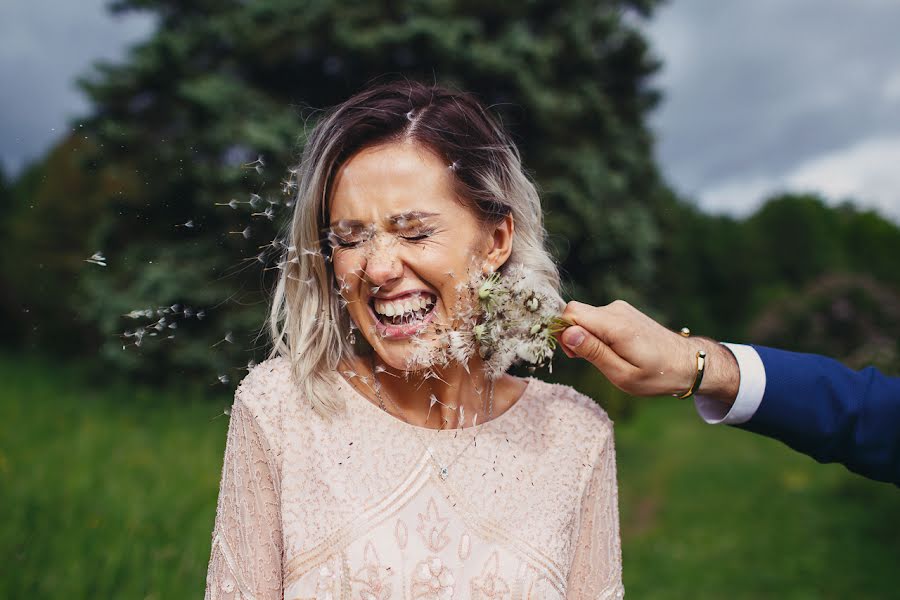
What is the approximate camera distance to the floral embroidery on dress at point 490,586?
1.88m

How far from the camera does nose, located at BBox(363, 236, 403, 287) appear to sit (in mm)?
1980

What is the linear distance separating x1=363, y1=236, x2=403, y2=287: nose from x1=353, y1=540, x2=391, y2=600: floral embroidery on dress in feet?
2.44

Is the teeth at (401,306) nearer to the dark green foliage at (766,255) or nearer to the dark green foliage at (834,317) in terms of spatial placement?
the dark green foliage at (834,317)

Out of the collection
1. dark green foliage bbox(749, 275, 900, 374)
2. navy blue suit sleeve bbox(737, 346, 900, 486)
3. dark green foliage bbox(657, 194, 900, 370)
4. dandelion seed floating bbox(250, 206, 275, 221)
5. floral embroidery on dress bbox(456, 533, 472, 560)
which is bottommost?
floral embroidery on dress bbox(456, 533, 472, 560)

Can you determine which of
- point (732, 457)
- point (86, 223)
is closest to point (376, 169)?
point (86, 223)

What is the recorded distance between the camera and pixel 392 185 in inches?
80.6

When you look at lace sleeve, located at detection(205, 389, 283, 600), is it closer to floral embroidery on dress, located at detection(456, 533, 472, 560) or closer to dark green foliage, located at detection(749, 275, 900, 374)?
floral embroidery on dress, located at detection(456, 533, 472, 560)

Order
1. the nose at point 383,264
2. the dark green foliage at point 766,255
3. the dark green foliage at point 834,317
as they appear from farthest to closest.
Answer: the dark green foliage at point 766,255 → the dark green foliage at point 834,317 → the nose at point 383,264

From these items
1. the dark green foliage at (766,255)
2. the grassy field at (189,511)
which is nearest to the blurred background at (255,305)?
the grassy field at (189,511)

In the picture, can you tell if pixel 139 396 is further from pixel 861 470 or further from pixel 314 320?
pixel 861 470

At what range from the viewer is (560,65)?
10.5m

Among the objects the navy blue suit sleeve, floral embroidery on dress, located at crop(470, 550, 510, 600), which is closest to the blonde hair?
floral embroidery on dress, located at crop(470, 550, 510, 600)

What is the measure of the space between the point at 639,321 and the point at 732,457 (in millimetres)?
14215

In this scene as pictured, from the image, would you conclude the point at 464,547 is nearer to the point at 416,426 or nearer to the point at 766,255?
the point at 416,426
